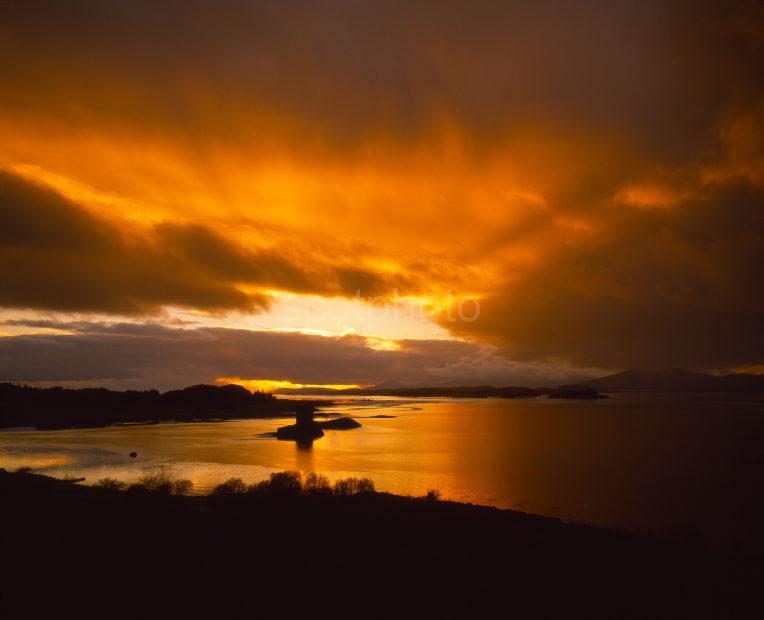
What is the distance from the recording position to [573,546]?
66.3 feet

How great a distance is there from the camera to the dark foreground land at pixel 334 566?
12883mm

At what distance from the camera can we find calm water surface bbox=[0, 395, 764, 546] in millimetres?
35125

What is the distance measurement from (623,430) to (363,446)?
57998 mm

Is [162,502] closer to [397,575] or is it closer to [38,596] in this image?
[38,596]

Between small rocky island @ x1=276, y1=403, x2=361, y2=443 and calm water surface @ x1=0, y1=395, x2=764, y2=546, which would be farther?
small rocky island @ x1=276, y1=403, x2=361, y2=443

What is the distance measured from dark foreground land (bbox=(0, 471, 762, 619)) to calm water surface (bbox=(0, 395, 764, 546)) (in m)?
9.82

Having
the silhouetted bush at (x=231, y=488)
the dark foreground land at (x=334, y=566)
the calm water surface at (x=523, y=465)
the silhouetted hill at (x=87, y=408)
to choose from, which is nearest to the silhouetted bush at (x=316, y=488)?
the silhouetted bush at (x=231, y=488)

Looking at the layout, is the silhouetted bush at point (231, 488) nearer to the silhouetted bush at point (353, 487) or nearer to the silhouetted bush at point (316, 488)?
the silhouetted bush at point (316, 488)

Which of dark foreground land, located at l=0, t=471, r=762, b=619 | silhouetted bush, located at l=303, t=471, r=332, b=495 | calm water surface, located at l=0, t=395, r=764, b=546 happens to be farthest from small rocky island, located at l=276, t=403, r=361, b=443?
dark foreground land, located at l=0, t=471, r=762, b=619

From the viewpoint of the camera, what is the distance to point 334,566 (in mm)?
15883

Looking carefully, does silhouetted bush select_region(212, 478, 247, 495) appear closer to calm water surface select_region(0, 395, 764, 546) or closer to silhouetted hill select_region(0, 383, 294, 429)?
calm water surface select_region(0, 395, 764, 546)

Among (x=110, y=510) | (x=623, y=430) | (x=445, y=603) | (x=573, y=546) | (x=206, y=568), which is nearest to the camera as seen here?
(x=445, y=603)

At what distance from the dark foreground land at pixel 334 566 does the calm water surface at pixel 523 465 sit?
9816mm

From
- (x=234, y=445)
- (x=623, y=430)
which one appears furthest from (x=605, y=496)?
(x=623, y=430)
